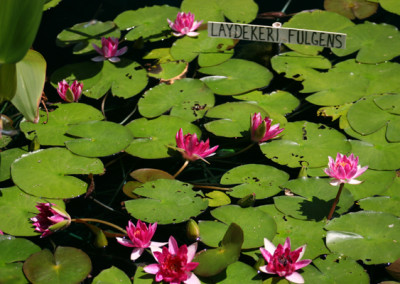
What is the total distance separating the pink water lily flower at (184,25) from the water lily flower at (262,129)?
0.87m

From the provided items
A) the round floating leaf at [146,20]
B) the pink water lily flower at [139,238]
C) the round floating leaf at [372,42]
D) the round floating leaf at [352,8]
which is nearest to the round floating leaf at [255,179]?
the pink water lily flower at [139,238]

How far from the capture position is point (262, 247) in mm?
1730

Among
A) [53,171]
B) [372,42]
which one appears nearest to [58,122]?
[53,171]

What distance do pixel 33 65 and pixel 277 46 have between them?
1433mm

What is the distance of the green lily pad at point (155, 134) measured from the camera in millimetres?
2127

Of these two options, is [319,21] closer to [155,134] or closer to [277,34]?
[277,34]

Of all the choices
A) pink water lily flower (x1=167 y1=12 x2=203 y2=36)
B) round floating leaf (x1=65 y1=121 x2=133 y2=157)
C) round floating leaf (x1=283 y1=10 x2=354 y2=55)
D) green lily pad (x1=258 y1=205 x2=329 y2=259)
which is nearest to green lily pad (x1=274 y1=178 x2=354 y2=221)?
green lily pad (x1=258 y1=205 x2=329 y2=259)

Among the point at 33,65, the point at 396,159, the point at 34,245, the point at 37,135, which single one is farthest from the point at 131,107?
the point at 396,159

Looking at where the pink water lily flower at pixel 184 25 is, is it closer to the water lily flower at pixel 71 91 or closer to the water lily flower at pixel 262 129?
the water lily flower at pixel 71 91

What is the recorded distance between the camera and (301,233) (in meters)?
1.79

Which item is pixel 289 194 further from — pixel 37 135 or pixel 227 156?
pixel 37 135

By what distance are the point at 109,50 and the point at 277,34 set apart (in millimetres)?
877

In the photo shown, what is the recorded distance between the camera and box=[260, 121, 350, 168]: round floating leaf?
209cm

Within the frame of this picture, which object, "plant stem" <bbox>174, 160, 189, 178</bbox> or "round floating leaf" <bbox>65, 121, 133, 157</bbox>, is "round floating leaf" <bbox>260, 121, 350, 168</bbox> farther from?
"round floating leaf" <bbox>65, 121, 133, 157</bbox>
